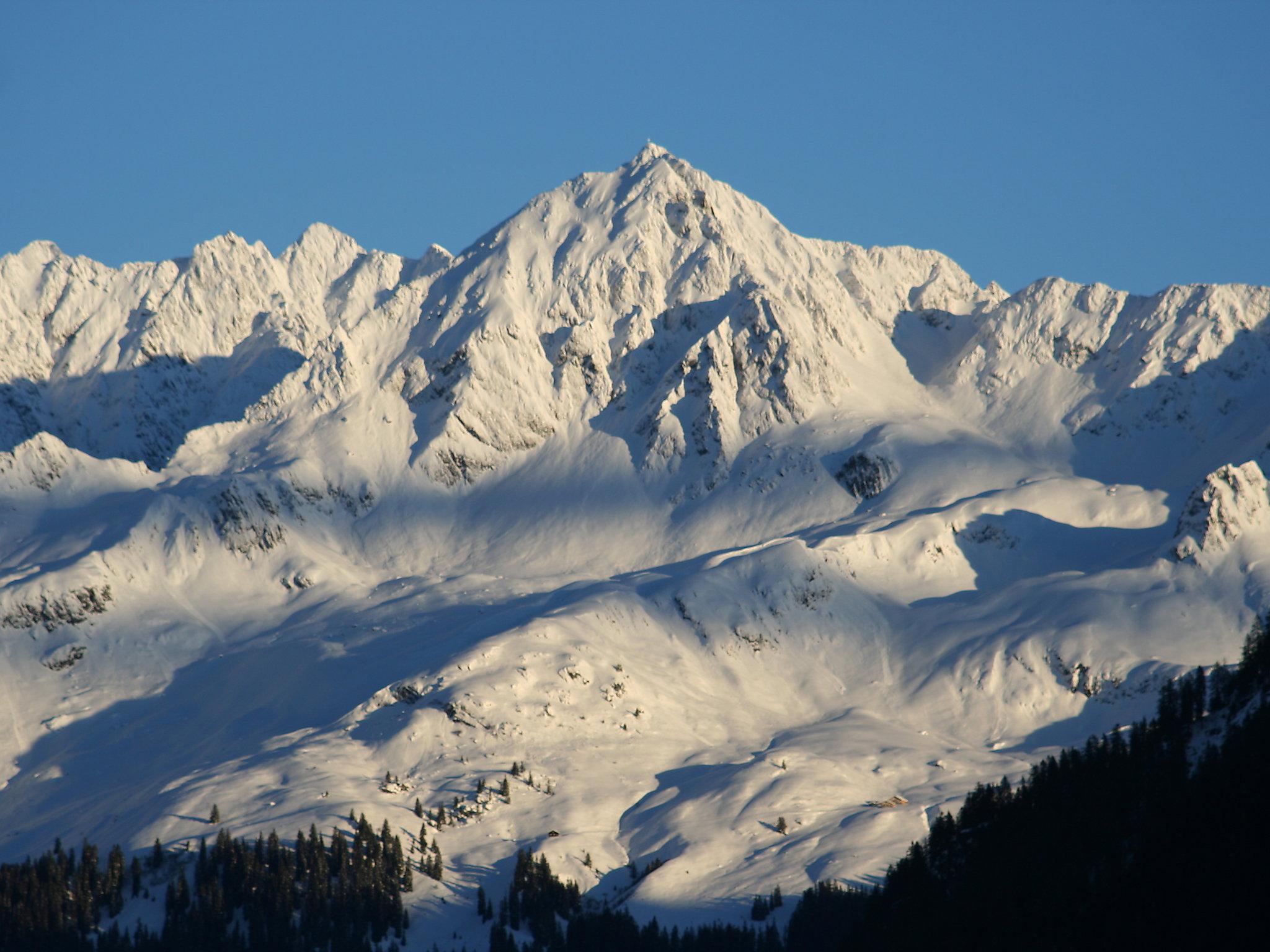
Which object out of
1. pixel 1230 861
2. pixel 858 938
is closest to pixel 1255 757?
pixel 1230 861

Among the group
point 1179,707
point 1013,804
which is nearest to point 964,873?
point 1013,804

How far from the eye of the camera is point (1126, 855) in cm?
16988

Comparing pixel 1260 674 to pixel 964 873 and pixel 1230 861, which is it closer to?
pixel 1230 861

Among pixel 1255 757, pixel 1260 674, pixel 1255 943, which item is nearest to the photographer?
pixel 1255 943

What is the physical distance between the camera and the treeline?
6280 inches

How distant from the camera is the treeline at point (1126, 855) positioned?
159500 millimetres

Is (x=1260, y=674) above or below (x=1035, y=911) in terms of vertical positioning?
above

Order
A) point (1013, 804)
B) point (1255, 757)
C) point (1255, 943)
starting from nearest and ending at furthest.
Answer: point (1255, 943), point (1255, 757), point (1013, 804)

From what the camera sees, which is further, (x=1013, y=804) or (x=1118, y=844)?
(x=1013, y=804)

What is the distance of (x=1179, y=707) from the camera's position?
648 ft

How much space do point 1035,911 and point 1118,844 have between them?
10397 mm

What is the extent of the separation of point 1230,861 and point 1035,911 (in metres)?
19.9

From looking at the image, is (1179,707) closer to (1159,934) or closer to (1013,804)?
(1013,804)

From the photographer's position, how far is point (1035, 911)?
559 feet
